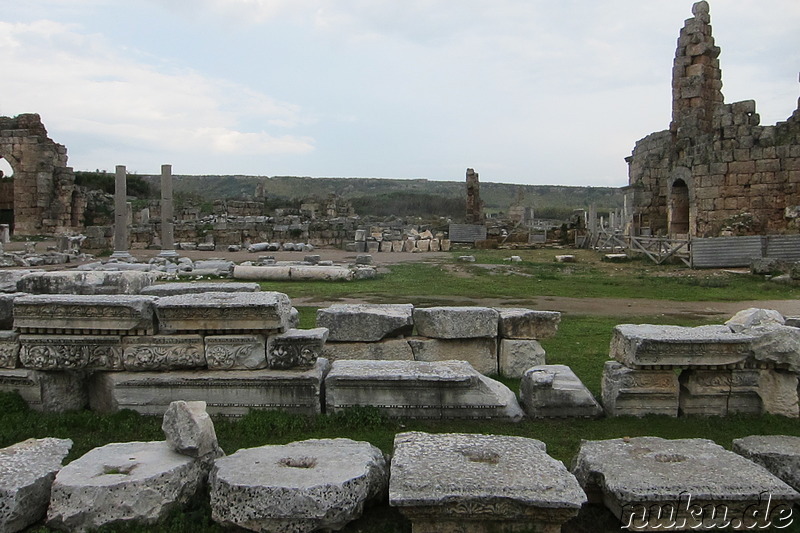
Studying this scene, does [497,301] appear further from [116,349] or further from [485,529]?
[485,529]

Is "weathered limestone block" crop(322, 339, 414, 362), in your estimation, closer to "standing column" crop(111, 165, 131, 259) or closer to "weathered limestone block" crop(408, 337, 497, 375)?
"weathered limestone block" crop(408, 337, 497, 375)

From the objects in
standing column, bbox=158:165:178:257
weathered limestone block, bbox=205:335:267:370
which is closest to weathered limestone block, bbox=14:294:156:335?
weathered limestone block, bbox=205:335:267:370

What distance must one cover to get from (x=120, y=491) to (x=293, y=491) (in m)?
0.97

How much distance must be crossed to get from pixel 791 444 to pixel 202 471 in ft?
12.5

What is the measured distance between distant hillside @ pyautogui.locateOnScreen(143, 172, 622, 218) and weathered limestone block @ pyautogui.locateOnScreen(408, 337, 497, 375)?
71020mm

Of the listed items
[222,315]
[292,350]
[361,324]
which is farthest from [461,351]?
[222,315]

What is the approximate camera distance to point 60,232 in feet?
109

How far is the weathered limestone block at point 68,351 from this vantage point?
524cm

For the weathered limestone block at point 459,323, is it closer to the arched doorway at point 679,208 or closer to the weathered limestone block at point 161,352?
the weathered limestone block at point 161,352

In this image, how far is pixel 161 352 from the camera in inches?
209

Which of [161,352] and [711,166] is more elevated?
[711,166]

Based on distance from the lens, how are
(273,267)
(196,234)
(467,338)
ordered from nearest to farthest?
(467,338) < (273,267) < (196,234)

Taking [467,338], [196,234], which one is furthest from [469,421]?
[196,234]

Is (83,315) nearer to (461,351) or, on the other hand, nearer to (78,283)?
(78,283)
